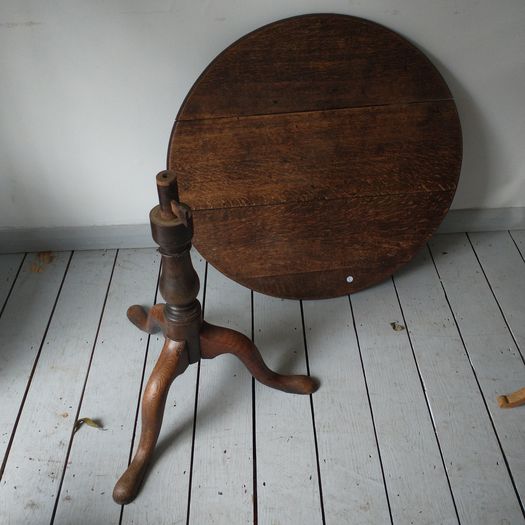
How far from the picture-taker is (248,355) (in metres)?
1.52

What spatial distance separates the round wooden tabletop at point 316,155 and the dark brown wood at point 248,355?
0.34 metres

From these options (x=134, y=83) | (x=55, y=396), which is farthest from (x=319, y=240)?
(x=55, y=396)

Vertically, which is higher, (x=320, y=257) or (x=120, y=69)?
(x=120, y=69)

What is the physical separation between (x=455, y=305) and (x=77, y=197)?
48.3 inches

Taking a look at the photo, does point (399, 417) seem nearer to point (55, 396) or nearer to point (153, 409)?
point (153, 409)

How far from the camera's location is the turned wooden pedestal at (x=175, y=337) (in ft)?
3.90

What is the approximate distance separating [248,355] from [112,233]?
0.76 meters

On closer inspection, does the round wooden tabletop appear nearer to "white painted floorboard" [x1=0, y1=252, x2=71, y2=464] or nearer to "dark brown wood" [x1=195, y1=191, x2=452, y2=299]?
"dark brown wood" [x1=195, y1=191, x2=452, y2=299]

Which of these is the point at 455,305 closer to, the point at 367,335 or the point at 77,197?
the point at 367,335

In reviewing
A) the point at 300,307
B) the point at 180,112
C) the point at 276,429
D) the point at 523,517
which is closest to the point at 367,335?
the point at 300,307

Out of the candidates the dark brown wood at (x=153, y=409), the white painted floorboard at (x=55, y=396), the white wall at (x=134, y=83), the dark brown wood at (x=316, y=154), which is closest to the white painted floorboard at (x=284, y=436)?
the dark brown wood at (x=153, y=409)

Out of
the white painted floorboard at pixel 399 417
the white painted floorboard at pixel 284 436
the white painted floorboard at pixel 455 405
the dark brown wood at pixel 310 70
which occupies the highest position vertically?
the dark brown wood at pixel 310 70

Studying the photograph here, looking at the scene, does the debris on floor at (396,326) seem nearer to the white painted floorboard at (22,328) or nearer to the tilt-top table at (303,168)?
the tilt-top table at (303,168)

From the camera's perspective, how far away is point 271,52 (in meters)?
1.55
